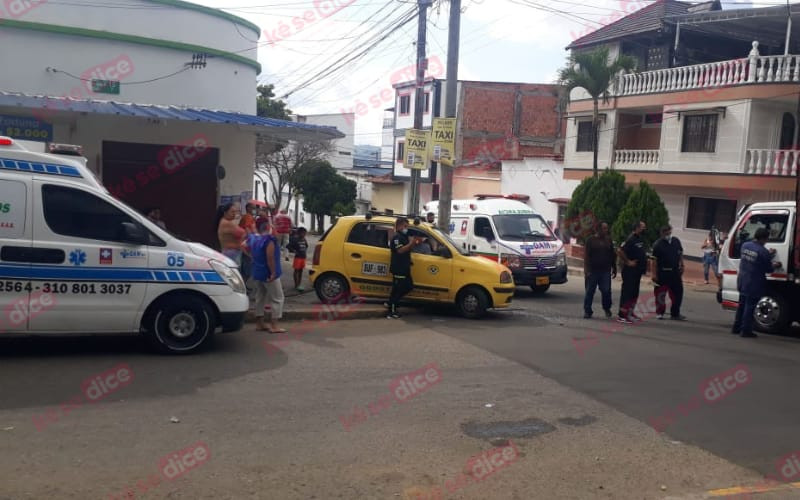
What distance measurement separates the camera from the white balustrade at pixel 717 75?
872 inches

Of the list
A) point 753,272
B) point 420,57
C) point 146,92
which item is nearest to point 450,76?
point 420,57

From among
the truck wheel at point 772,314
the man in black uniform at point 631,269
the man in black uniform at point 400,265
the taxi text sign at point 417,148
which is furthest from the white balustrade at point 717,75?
the man in black uniform at point 400,265

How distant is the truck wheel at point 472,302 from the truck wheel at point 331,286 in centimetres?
199

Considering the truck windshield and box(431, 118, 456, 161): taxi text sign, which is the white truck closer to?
the truck windshield

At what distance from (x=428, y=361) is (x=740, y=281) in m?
5.37

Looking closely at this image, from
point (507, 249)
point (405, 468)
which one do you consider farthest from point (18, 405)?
point (507, 249)

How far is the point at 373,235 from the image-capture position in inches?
495

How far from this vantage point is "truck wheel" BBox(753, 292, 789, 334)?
11.4 meters

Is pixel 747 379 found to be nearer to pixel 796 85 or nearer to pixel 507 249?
pixel 507 249

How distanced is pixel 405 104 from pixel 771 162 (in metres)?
28.9

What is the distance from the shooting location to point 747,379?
834 cm

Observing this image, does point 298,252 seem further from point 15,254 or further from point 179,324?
point 15,254

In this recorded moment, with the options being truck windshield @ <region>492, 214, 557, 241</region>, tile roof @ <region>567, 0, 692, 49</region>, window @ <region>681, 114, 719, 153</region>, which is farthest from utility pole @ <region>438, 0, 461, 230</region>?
tile roof @ <region>567, 0, 692, 49</region>

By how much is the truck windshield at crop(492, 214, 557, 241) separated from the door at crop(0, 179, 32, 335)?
10.3m
